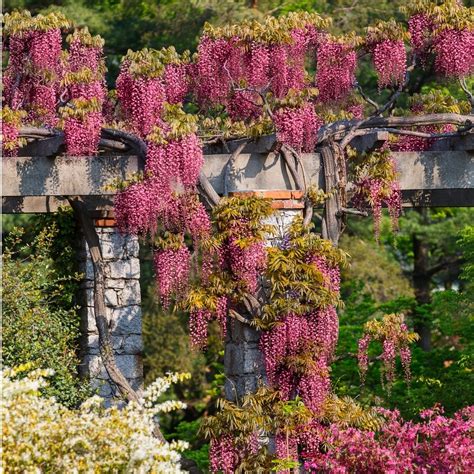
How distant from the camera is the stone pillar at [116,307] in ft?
36.0

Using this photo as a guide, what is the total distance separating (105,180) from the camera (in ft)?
30.1

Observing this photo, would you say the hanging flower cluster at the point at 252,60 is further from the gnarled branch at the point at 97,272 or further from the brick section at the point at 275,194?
the gnarled branch at the point at 97,272

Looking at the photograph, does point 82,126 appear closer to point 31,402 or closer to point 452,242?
point 31,402

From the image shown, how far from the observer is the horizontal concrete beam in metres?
9.01

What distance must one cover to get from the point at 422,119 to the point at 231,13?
9.69 meters

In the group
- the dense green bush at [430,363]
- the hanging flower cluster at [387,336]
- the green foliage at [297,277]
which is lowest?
the dense green bush at [430,363]

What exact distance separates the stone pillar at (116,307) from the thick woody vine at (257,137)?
0.49 meters

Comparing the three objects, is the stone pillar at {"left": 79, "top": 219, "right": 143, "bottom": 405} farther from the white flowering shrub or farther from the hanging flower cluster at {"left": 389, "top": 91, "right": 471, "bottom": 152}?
the white flowering shrub

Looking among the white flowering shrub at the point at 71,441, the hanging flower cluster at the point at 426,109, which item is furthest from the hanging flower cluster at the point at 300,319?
the white flowering shrub at the point at 71,441

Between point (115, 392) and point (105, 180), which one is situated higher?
point (105, 180)

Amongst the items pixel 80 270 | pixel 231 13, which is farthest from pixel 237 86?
pixel 231 13

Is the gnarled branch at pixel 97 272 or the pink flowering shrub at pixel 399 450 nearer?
the pink flowering shrub at pixel 399 450

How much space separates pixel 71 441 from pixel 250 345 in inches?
106

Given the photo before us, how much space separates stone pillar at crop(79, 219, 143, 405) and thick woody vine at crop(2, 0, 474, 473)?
0.49 metres
